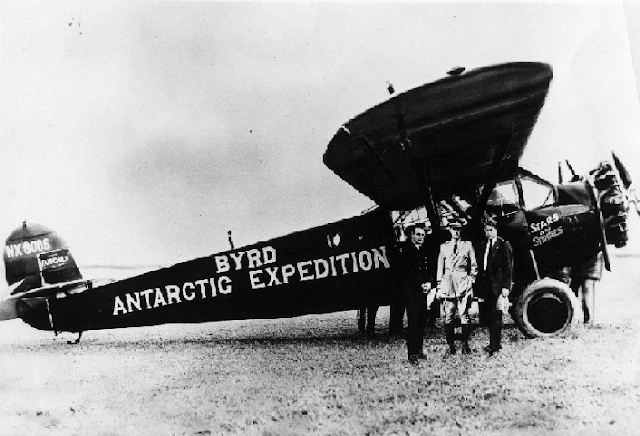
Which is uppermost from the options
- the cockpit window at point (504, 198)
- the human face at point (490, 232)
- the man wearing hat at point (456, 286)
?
the cockpit window at point (504, 198)

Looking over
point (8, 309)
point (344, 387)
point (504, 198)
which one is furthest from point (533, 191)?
point (8, 309)

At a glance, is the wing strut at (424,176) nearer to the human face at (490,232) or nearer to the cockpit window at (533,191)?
the human face at (490,232)

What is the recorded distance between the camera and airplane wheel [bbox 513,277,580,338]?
12.3 feet

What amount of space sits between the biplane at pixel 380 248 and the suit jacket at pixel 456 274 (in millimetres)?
323

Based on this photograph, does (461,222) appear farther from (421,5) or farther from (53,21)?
(53,21)

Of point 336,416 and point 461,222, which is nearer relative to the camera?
point 336,416

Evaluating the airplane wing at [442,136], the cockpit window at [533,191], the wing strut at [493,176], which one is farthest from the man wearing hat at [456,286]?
the cockpit window at [533,191]

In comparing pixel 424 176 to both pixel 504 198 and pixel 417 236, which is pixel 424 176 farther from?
pixel 504 198

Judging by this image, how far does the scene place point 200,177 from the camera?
3.54m

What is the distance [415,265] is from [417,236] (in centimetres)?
25

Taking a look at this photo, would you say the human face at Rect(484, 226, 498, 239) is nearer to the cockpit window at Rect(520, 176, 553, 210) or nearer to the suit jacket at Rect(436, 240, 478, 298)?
the suit jacket at Rect(436, 240, 478, 298)

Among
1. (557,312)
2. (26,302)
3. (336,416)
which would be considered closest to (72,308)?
(26,302)

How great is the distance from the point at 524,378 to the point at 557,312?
1.05m

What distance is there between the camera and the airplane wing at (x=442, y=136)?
2771 millimetres
